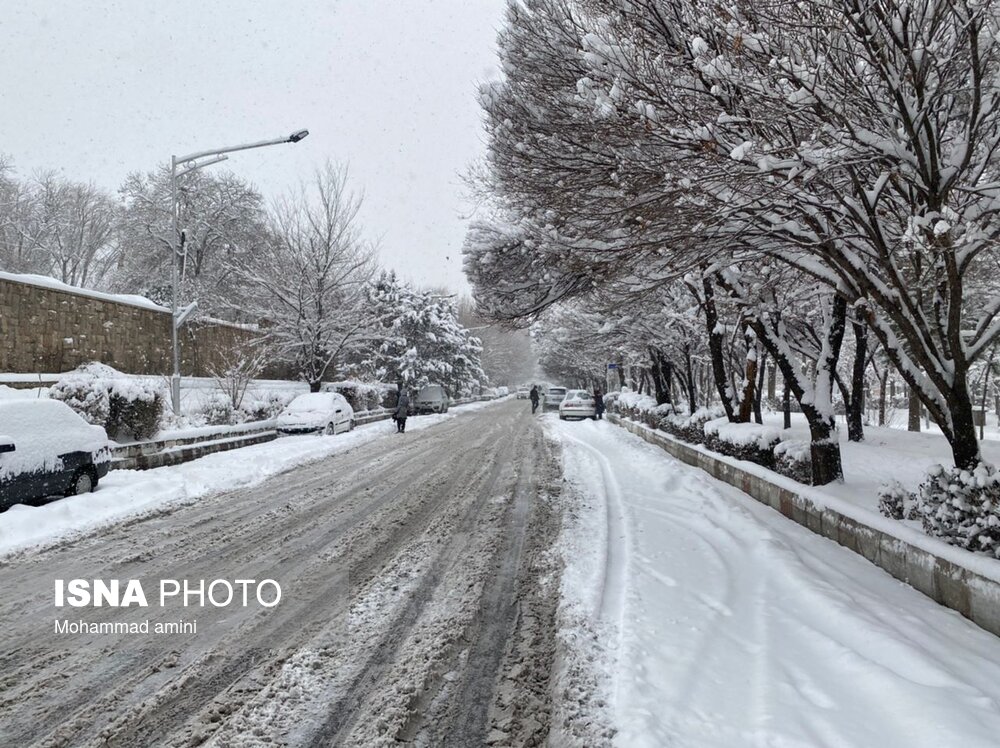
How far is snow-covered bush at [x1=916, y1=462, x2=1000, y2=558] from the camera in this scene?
4.31 metres

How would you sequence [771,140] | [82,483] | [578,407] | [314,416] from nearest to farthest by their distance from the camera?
1. [771,140]
2. [82,483]
3. [314,416]
4. [578,407]

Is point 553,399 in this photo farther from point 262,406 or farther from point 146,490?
point 146,490

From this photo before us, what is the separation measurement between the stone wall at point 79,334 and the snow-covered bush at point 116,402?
2.41 m

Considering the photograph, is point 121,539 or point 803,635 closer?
point 803,635

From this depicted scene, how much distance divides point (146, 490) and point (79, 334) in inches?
358

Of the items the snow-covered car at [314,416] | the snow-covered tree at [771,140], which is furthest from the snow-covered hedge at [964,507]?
the snow-covered car at [314,416]

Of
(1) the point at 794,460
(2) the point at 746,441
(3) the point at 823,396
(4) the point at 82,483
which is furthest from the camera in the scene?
(2) the point at 746,441

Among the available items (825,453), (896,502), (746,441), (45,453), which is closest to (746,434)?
(746,441)

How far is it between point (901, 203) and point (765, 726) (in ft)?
21.8

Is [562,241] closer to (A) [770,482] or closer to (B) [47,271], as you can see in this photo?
(A) [770,482]

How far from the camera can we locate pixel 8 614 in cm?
434

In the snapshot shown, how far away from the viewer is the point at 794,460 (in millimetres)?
8477

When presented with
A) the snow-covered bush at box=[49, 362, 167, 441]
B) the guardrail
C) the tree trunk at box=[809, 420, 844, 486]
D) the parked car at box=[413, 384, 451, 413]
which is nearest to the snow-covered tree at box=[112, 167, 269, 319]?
the parked car at box=[413, 384, 451, 413]

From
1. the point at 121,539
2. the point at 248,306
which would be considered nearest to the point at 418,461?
the point at 121,539
